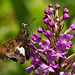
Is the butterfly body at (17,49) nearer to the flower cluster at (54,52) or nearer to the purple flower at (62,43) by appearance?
the flower cluster at (54,52)

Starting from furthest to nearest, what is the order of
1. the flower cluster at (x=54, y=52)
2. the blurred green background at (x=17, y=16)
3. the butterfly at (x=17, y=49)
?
1. the blurred green background at (x=17, y=16)
2. the butterfly at (x=17, y=49)
3. the flower cluster at (x=54, y=52)

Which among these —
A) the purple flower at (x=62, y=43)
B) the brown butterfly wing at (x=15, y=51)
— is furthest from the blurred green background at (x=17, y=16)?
the purple flower at (x=62, y=43)

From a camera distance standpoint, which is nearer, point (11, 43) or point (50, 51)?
point (50, 51)

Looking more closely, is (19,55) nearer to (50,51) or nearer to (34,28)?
(50,51)

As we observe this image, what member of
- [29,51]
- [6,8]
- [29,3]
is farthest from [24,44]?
[6,8]

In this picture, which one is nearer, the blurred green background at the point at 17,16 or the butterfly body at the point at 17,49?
the butterfly body at the point at 17,49

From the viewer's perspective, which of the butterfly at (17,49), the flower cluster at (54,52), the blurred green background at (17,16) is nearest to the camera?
the flower cluster at (54,52)

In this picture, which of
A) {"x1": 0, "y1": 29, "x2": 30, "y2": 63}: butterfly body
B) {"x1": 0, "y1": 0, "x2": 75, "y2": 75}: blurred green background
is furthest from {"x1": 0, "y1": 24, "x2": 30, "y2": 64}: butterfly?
{"x1": 0, "y1": 0, "x2": 75, "y2": 75}: blurred green background

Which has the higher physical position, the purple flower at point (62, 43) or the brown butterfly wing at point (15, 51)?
the brown butterfly wing at point (15, 51)

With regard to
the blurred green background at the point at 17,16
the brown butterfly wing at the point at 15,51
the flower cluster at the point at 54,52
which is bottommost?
the flower cluster at the point at 54,52

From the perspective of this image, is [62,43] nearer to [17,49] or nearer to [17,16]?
[17,49]
